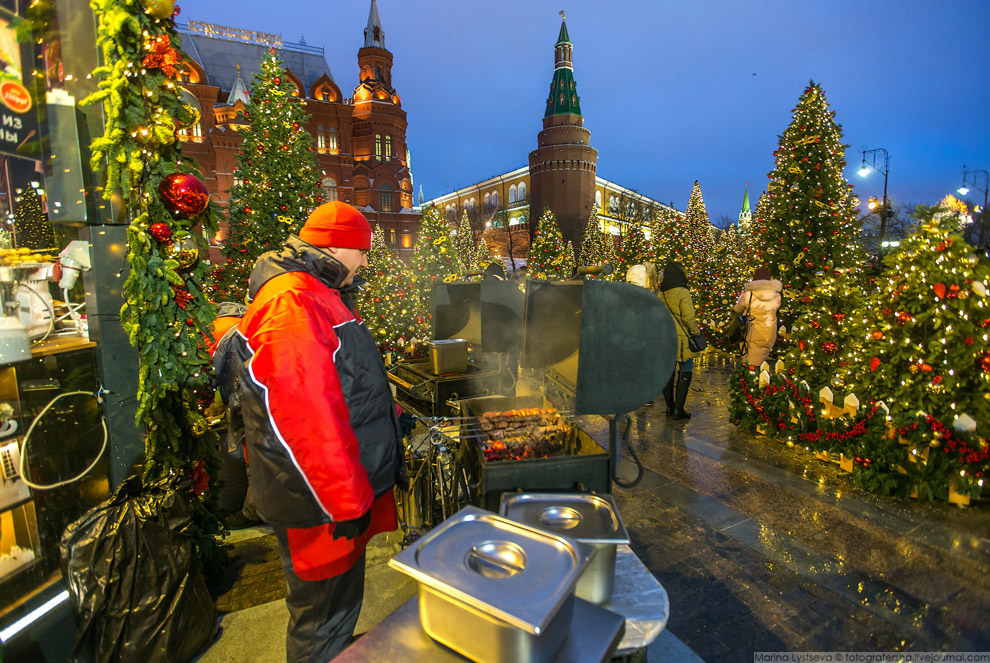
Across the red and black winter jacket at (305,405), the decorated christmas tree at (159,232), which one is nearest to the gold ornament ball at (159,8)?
the decorated christmas tree at (159,232)

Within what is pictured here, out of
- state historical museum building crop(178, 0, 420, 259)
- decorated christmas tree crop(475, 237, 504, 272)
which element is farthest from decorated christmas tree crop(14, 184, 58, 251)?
state historical museum building crop(178, 0, 420, 259)

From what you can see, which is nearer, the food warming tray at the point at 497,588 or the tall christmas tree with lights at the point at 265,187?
the food warming tray at the point at 497,588

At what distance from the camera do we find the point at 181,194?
299 centimetres

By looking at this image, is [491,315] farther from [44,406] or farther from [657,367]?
[44,406]

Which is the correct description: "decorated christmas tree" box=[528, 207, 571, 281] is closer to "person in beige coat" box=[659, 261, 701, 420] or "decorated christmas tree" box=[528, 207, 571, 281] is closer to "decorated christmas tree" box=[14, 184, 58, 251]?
"person in beige coat" box=[659, 261, 701, 420]

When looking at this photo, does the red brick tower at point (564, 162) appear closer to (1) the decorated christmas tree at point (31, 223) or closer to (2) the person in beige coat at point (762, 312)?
(2) the person in beige coat at point (762, 312)

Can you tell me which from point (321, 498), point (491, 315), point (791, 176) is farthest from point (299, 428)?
point (791, 176)

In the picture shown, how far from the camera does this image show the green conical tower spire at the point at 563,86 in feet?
173

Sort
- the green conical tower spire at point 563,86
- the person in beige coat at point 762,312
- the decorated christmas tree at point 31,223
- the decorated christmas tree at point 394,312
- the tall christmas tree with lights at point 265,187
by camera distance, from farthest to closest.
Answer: the green conical tower spire at point 563,86, the tall christmas tree with lights at point 265,187, the decorated christmas tree at point 394,312, the person in beige coat at point 762,312, the decorated christmas tree at point 31,223

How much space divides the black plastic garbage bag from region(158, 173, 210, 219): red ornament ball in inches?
70.0

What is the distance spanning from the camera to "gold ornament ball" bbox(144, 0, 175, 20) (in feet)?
9.39

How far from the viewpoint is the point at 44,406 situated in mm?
2678

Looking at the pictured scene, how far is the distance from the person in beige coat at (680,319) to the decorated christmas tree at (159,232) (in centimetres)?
588

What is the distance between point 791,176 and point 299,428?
1332 centimetres
